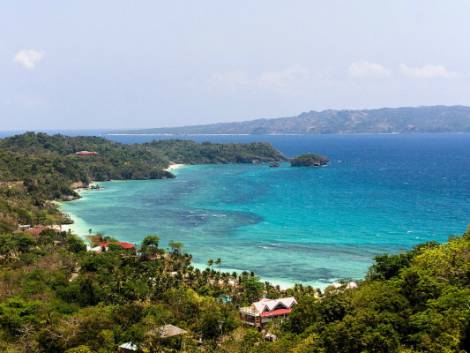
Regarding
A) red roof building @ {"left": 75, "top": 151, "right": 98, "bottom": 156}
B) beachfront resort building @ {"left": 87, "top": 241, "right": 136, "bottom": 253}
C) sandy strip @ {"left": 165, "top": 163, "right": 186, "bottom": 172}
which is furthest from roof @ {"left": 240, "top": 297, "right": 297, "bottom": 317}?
sandy strip @ {"left": 165, "top": 163, "right": 186, "bottom": 172}

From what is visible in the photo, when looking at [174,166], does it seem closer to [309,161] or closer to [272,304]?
[309,161]

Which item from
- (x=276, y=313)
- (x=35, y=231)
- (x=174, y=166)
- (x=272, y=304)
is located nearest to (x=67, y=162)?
(x=174, y=166)

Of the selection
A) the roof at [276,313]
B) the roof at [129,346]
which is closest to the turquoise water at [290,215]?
the roof at [276,313]

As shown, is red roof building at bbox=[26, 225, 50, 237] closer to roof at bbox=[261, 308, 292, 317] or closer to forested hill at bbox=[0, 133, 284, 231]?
forested hill at bbox=[0, 133, 284, 231]

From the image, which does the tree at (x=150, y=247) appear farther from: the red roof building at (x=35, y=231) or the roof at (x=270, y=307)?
the roof at (x=270, y=307)

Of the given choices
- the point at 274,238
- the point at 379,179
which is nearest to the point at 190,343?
the point at 274,238
